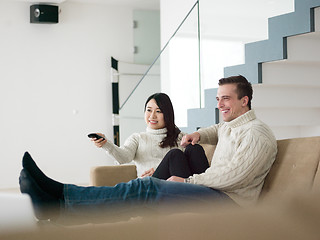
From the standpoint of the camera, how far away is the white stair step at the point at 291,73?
13.5ft

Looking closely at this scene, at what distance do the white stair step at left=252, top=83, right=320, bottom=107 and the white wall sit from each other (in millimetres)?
3957

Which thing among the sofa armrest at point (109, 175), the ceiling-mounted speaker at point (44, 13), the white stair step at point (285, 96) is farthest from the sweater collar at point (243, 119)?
the ceiling-mounted speaker at point (44, 13)

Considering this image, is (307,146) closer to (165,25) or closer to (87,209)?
(87,209)

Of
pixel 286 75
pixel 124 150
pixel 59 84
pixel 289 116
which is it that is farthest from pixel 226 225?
pixel 59 84

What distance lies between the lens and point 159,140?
3.57 metres

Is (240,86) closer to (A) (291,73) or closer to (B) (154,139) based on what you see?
(B) (154,139)

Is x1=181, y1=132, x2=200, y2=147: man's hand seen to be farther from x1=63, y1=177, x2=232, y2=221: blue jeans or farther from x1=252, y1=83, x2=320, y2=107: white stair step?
x1=252, y1=83, x2=320, y2=107: white stair step

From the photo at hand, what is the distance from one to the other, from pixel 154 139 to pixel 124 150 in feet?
0.72

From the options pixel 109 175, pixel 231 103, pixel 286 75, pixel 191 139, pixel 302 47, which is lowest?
pixel 109 175

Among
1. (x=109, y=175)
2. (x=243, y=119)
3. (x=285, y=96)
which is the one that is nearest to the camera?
(x=243, y=119)

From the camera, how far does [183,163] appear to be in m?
2.90

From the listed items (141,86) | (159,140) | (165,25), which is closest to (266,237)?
(159,140)

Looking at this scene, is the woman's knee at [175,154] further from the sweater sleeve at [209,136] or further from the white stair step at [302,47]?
the white stair step at [302,47]

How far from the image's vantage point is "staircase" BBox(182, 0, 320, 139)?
385cm
